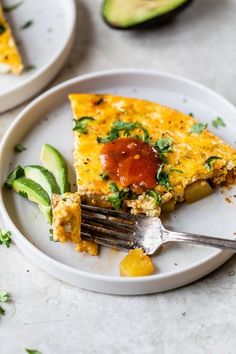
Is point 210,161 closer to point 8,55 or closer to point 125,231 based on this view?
point 125,231

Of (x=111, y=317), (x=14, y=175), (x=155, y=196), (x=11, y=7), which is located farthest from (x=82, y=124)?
(x=11, y=7)

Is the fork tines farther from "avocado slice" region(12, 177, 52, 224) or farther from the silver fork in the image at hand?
"avocado slice" region(12, 177, 52, 224)

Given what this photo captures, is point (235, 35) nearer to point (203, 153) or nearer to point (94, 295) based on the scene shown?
point (203, 153)

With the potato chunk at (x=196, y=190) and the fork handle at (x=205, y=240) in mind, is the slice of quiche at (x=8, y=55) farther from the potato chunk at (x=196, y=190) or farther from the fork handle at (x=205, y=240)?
the fork handle at (x=205, y=240)

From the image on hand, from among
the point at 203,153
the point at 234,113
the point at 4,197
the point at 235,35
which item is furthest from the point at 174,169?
the point at 235,35

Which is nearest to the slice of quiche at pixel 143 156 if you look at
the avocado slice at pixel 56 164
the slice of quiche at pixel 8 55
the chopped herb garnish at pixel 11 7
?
the avocado slice at pixel 56 164
